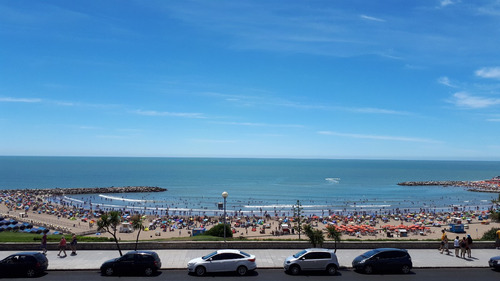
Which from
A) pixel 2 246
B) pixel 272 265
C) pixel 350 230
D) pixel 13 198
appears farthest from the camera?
pixel 13 198

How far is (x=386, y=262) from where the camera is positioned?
15.7 metres

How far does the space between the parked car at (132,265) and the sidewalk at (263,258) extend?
3.65 ft

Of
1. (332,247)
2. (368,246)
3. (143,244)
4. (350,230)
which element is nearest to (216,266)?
(143,244)

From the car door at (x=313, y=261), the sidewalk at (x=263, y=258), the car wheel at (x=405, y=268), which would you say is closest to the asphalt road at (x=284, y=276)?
the car wheel at (x=405, y=268)

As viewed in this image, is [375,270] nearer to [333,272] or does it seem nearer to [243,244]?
[333,272]

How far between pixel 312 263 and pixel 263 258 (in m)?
3.05

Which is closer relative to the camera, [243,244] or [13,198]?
[243,244]

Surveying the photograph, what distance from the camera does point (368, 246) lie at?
19.8 m

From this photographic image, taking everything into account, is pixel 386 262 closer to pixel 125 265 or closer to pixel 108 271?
pixel 125 265

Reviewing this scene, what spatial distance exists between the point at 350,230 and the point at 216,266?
33446mm

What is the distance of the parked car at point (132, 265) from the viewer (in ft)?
49.2

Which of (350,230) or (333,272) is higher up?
(333,272)

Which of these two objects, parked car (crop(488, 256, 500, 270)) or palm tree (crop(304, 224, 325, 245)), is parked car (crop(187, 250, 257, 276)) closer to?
palm tree (crop(304, 224, 325, 245))

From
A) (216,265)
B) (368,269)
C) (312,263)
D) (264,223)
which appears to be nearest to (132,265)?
(216,265)
